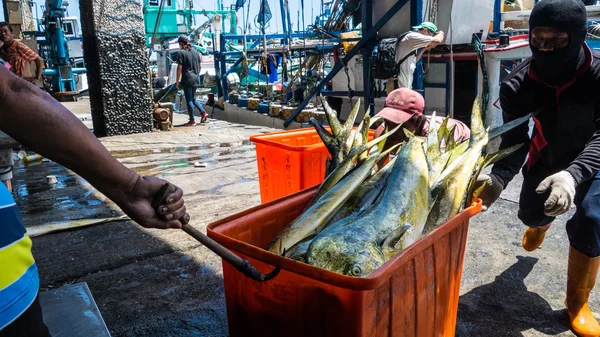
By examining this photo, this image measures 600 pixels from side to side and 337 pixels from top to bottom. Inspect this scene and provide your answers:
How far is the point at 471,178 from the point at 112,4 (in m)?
7.60

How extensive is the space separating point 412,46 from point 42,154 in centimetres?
648

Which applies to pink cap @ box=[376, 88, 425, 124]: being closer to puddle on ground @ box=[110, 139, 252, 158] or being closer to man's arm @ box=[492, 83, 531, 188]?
man's arm @ box=[492, 83, 531, 188]

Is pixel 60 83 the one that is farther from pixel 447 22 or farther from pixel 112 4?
pixel 447 22


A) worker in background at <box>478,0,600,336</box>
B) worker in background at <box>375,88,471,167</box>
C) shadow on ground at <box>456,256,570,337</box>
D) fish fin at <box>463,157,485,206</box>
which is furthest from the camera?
Result: worker in background at <box>375,88,471,167</box>

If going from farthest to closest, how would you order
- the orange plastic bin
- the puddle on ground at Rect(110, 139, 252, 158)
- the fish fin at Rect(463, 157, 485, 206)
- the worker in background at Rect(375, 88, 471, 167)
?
the puddle on ground at Rect(110, 139, 252, 158) → the worker in background at Rect(375, 88, 471, 167) → the fish fin at Rect(463, 157, 485, 206) → the orange plastic bin

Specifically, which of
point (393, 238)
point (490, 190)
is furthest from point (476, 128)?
point (393, 238)

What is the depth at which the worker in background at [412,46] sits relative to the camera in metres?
6.90

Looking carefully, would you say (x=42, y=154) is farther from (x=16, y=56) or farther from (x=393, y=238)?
(x=16, y=56)

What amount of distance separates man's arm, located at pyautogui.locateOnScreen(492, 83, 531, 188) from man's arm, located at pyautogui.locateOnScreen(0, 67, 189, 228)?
2051 mm

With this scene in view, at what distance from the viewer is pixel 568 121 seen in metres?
2.57

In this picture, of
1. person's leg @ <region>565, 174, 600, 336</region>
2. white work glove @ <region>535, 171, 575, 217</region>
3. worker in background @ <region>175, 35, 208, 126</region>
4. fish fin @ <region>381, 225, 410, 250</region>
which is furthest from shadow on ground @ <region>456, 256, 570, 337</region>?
worker in background @ <region>175, 35, 208, 126</region>

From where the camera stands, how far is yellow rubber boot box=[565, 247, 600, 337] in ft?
7.97

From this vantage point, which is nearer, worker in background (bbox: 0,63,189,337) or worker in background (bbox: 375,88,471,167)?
worker in background (bbox: 0,63,189,337)

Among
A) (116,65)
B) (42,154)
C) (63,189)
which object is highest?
(116,65)
